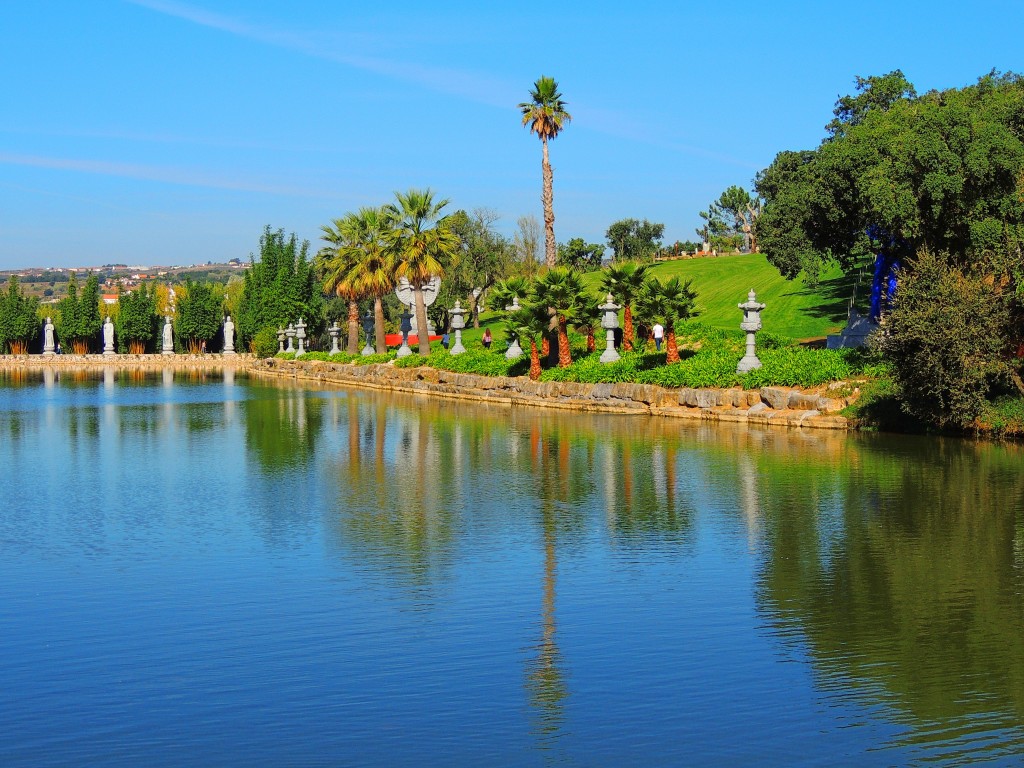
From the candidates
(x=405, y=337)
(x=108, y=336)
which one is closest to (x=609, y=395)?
(x=405, y=337)

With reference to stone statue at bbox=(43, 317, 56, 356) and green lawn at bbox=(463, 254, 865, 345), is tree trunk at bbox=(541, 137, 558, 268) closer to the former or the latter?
green lawn at bbox=(463, 254, 865, 345)

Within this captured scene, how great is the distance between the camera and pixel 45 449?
2897 centimetres

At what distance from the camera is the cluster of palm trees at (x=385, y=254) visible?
5797 centimetres

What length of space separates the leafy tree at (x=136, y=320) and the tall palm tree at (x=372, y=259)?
47.0m

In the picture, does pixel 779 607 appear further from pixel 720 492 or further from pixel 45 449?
pixel 45 449

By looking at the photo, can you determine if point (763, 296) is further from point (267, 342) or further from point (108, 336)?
point (108, 336)

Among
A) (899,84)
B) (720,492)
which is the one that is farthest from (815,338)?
(720,492)

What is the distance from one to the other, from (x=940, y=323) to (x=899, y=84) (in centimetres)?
2310

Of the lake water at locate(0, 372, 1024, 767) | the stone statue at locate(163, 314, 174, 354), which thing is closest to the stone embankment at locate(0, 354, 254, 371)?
the stone statue at locate(163, 314, 174, 354)

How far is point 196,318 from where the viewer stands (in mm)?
109312

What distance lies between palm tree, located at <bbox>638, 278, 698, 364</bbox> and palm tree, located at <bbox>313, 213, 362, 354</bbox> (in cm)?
2972

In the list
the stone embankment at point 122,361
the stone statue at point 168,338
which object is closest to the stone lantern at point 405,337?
the stone embankment at point 122,361

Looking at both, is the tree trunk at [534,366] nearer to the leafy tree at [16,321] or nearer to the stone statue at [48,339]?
the leafy tree at [16,321]

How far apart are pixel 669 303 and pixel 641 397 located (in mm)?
3062
